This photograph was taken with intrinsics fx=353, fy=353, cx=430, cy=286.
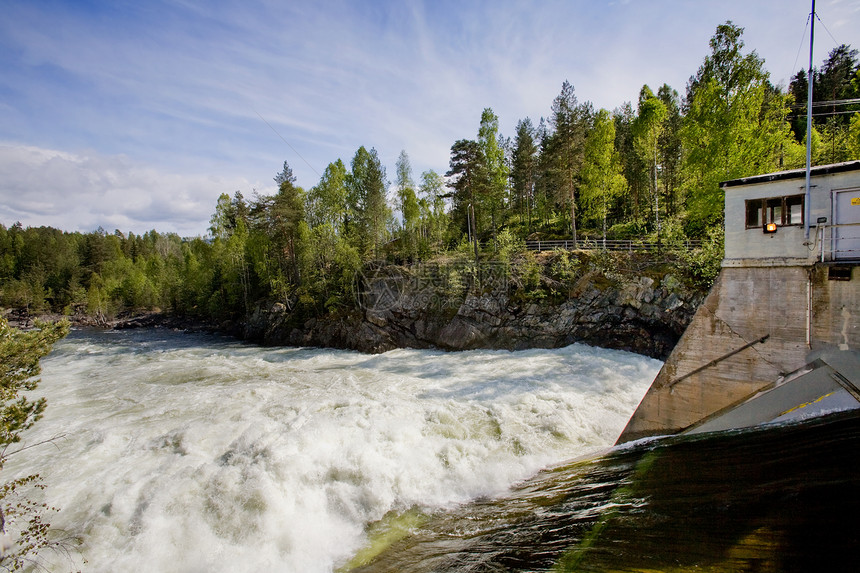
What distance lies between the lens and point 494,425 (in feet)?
38.2

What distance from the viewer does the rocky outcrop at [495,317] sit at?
20.7 meters

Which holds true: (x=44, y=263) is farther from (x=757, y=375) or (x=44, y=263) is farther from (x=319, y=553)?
(x=757, y=375)

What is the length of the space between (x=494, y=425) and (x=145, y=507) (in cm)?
919

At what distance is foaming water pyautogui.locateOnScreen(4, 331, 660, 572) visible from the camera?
7082mm

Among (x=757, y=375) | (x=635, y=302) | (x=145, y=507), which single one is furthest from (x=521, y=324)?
(x=145, y=507)

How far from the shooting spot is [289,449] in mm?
9555

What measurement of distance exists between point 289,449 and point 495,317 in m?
17.8

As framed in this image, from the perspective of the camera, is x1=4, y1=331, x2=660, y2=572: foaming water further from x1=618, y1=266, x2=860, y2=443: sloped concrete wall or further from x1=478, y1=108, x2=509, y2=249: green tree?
x1=478, y1=108, x2=509, y2=249: green tree

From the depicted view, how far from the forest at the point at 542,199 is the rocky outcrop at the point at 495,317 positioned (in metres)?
1.57

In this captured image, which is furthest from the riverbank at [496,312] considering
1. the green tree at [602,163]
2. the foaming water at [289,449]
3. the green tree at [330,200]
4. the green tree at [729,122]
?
the green tree at [330,200]

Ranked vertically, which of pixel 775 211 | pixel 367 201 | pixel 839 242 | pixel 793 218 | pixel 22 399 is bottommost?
pixel 22 399

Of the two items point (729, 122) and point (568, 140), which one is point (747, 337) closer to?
point (729, 122)

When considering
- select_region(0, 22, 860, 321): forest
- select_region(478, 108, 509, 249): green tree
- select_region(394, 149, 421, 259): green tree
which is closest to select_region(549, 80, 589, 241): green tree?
select_region(0, 22, 860, 321): forest

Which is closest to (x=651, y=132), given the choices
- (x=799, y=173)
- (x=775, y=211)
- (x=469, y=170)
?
(x=469, y=170)
